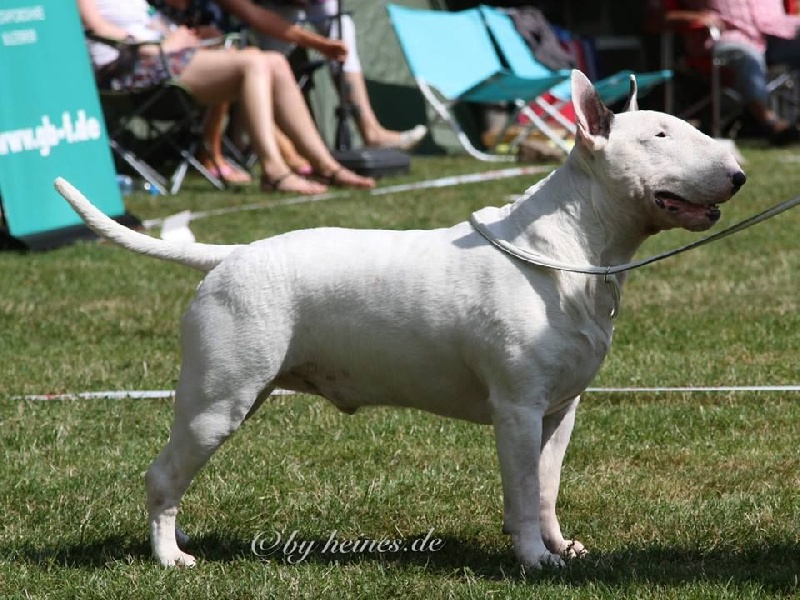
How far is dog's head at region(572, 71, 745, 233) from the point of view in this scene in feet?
11.0

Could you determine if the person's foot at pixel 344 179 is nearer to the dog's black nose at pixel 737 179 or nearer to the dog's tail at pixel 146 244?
the dog's tail at pixel 146 244

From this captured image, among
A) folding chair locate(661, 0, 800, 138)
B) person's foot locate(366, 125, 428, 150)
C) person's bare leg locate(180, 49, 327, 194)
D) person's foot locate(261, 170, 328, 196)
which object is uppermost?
person's bare leg locate(180, 49, 327, 194)

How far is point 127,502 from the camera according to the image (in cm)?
421

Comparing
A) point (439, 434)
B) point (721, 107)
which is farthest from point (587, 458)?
point (721, 107)

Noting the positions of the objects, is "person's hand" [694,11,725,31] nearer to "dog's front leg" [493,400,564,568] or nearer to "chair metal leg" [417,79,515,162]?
"chair metal leg" [417,79,515,162]

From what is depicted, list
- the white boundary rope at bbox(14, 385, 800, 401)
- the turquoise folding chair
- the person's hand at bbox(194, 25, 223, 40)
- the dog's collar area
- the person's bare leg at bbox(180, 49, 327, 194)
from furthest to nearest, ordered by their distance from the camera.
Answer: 1. the turquoise folding chair
2. the person's hand at bbox(194, 25, 223, 40)
3. the person's bare leg at bbox(180, 49, 327, 194)
4. the white boundary rope at bbox(14, 385, 800, 401)
5. the dog's collar area

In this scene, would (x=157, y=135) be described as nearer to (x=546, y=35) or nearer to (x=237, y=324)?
(x=546, y=35)

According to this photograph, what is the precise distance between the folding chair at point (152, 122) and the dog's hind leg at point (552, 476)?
7.15 meters

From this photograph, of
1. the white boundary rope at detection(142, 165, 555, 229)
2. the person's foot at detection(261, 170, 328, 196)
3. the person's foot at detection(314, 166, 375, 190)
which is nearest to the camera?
the white boundary rope at detection(142, 165, 555, 229)

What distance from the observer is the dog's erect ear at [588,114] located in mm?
3434

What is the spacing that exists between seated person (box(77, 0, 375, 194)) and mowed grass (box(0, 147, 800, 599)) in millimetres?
3416

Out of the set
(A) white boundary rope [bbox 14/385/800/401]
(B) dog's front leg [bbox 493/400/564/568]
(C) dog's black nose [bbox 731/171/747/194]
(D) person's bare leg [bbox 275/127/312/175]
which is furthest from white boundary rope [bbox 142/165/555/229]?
(C) dog's black nose [bbox 731/171/747/194]

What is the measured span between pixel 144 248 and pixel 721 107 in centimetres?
1348

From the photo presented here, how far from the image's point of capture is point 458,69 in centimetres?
1391
